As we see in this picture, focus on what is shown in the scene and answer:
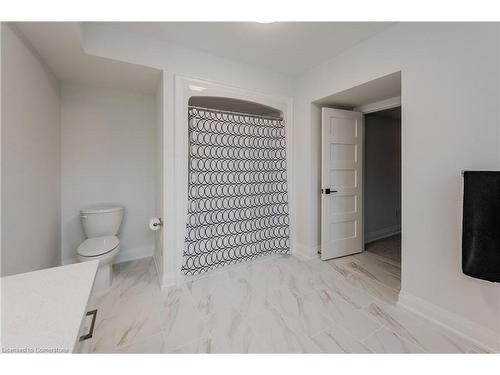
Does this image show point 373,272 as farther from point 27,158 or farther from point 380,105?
point 27,158

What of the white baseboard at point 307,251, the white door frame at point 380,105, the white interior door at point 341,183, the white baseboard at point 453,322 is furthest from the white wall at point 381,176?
the white baseboard at point 453,322

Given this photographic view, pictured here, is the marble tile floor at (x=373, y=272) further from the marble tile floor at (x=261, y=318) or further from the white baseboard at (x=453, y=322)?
the white baseboard at (x=453, y=322)

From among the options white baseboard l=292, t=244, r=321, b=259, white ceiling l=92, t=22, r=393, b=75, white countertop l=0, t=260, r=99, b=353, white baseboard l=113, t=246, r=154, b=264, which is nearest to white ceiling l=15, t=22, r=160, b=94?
white ceiling l=92, t=22, r=393, b=75

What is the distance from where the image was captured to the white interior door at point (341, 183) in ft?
8.54

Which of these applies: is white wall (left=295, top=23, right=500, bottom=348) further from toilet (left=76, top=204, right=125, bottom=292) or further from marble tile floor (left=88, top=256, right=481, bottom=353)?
toilet (left=76, top=204, right=125, bottom=292)

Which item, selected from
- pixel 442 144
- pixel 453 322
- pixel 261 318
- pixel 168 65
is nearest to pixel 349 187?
pixel 442 144

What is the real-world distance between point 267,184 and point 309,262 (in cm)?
108

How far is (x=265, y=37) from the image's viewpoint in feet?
6.41

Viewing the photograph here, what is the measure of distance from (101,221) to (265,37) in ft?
8.22

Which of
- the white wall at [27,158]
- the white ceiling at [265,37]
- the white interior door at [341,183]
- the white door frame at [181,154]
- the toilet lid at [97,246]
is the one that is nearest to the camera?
the white wall at [27,158]

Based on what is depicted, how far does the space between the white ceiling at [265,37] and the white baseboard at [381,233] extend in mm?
2772
